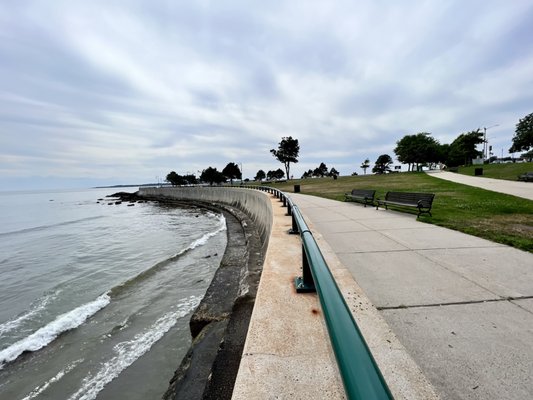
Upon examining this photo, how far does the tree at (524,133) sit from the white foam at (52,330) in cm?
6885

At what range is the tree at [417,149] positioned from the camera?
203 feet

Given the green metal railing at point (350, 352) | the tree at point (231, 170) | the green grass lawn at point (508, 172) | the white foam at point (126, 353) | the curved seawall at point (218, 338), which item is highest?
the tree at point (231, 170)

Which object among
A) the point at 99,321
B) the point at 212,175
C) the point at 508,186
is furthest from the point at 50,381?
the point at 212,175

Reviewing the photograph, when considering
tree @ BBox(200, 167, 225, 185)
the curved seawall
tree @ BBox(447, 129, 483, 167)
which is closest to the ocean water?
the curved seawall

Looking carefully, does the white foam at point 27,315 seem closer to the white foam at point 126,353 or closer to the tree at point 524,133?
the white foam at point 126,353

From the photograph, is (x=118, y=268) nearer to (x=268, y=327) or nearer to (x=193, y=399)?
(x=193, y=399)

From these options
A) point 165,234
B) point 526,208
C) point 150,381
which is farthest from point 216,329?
point 165,234

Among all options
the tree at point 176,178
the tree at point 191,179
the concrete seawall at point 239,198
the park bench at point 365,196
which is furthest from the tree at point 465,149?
the tree at point 176,178

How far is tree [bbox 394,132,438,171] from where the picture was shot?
62000 millimetres

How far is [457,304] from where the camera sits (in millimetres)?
3160

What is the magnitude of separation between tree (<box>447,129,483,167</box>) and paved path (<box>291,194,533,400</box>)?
248 feet

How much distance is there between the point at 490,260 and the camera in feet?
14.9

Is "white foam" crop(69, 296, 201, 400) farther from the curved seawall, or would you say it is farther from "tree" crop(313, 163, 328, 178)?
"tree" crop(313, 163, 328, 178)

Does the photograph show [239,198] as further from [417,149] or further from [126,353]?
[417,149]
